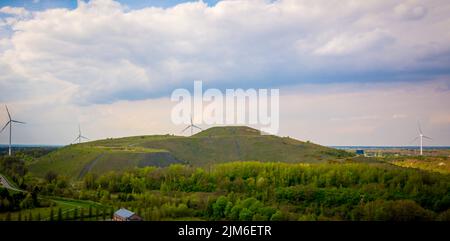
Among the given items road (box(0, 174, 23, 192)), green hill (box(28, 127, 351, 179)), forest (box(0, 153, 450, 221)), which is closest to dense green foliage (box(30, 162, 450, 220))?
forest (box(0, 153, 450, 221))

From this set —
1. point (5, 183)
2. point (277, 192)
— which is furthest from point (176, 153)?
point (5, 183)

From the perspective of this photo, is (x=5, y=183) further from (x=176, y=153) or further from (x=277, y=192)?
(x=176, y=153)

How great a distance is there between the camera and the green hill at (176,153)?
76.3m

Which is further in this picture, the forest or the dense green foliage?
the dense green foliage

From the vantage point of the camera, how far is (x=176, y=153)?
99312mm

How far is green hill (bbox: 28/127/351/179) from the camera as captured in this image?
250ft

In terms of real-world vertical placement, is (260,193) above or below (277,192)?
below

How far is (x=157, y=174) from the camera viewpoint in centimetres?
6419

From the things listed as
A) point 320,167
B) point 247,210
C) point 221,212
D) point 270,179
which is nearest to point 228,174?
point 270,179

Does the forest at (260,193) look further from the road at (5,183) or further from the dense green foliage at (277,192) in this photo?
the road at (5,183)

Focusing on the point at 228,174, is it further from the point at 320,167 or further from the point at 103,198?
the point at 103,198

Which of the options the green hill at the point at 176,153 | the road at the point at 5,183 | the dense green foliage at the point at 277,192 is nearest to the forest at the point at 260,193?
the dense green foliage at the point at 277,192

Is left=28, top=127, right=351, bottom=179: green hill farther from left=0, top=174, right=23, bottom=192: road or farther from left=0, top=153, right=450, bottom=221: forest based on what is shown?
left=0, top=174, right=23, bottom=192: road
